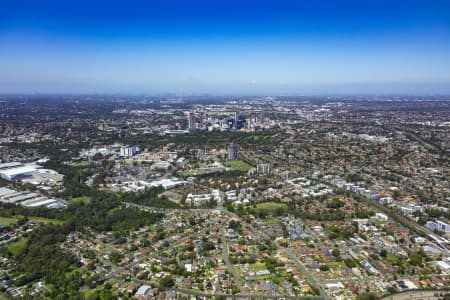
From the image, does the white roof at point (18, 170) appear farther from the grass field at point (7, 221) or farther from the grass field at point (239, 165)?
the grass field at point (239, 165)

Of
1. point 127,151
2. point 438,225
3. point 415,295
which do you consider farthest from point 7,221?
point 438,225

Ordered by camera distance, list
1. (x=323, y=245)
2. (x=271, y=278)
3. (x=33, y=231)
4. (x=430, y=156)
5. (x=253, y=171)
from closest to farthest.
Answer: (x=271, y=278) < (x=323, y=245) < (x=33, y=231) < (x=253, y=171) < (x=430, y=156)

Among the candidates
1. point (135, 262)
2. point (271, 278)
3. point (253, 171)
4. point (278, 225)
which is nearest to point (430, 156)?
point (253, 171)

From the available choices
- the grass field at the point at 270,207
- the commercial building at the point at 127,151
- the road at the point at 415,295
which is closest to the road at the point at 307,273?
the road at the point at 415,295

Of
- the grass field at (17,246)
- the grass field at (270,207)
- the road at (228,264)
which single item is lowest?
the grass field at (17,246)

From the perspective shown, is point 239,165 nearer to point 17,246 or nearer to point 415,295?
point 17,246

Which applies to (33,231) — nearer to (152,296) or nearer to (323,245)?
(152,296)
